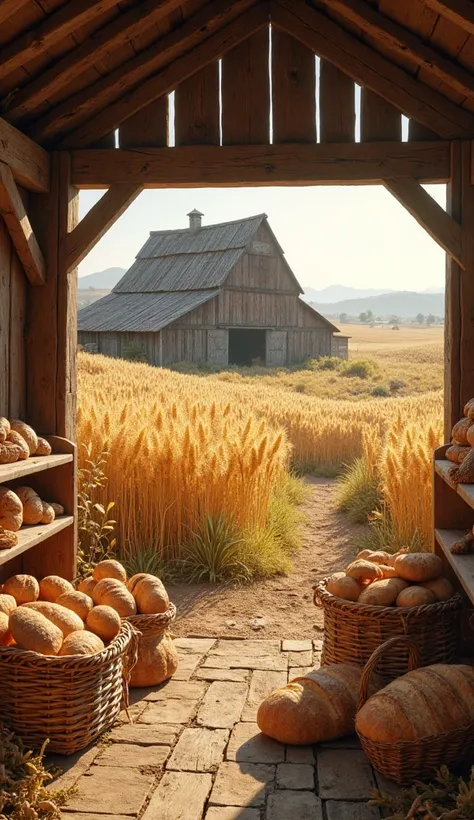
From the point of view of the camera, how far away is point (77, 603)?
3994mm

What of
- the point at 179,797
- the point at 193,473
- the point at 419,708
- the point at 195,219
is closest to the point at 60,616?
the point at 179,797

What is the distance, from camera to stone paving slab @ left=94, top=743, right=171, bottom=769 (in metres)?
3.46

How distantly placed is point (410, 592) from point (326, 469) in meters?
7.57

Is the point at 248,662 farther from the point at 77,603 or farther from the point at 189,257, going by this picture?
the point at 189,257

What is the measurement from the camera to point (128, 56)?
4.75m

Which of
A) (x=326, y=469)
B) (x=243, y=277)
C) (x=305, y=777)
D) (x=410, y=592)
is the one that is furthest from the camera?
(x=243, y=277)

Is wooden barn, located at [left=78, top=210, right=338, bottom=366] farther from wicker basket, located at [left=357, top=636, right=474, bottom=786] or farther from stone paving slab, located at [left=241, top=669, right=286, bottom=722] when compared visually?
wicker basket, located at [left=357, top=636, right=474, bottom=786]

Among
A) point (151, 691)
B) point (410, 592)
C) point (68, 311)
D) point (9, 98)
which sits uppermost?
point (9, 98)

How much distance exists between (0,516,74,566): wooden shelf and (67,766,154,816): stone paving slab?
1021mm

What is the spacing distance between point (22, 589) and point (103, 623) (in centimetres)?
47

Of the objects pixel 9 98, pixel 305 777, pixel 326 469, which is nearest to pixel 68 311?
pixel 9 98

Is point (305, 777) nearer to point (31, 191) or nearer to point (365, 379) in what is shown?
point (31, 191)

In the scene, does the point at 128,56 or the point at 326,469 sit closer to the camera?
the point at 128,56

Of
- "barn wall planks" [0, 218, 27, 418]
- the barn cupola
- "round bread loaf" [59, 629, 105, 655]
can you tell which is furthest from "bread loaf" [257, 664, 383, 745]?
the barn cupola
